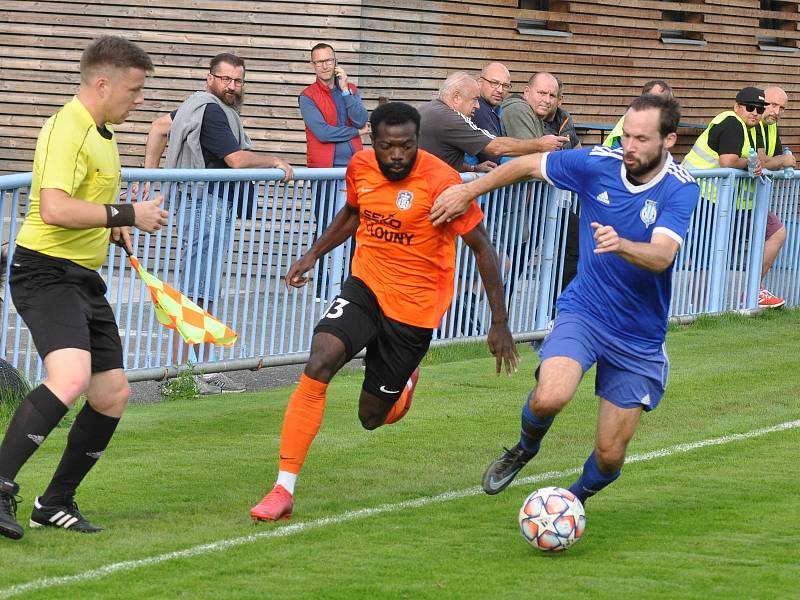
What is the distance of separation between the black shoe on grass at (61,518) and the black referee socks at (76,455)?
3 centimetres

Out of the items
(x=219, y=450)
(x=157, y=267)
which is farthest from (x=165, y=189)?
(x=219, y=450)

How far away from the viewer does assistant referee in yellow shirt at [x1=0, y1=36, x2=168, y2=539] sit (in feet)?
21.0

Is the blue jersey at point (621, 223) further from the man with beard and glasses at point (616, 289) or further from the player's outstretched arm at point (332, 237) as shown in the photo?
the player's outstretched arm at point (332, 237)

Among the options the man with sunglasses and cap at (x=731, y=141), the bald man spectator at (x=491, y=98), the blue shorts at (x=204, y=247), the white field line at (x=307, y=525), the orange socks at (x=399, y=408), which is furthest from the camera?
the man with sunglasses and cap at (x=731, y=141)

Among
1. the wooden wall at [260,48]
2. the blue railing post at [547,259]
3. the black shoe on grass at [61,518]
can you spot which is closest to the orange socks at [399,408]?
the black shoe on grass at [61,518]

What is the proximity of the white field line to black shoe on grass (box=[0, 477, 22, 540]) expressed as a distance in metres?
0.53

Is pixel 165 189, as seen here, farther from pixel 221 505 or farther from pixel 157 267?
pixel 221 505

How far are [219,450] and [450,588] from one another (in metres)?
3.42

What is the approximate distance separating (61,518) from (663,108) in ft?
11.1

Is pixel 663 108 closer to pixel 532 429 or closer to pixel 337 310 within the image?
pixel 532 429

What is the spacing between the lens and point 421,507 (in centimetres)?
754

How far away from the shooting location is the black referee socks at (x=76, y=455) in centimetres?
682

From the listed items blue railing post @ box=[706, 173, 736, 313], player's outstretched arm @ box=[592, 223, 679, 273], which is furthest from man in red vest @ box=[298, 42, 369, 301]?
player's outstretched arm @ box=[592, 223, 679, 273]

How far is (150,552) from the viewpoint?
21.0 feet
